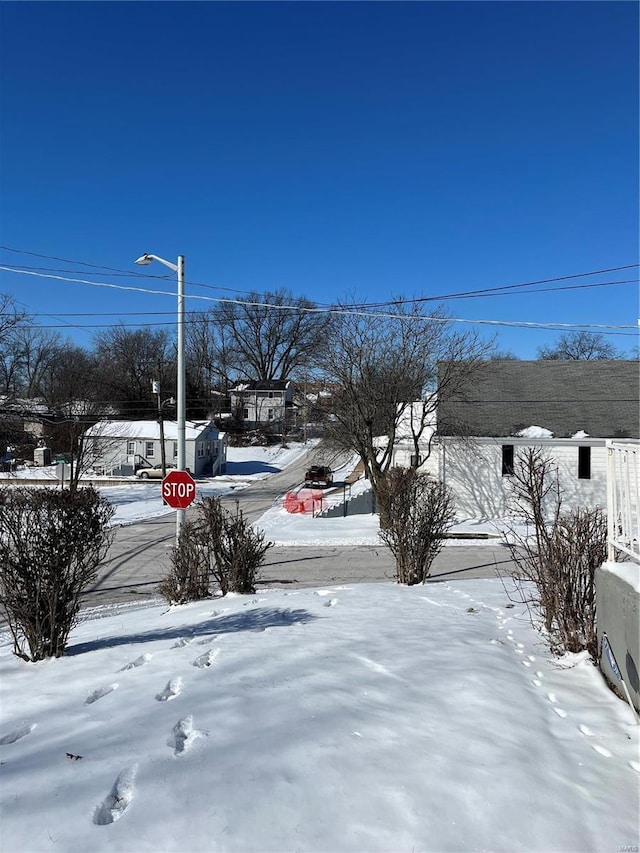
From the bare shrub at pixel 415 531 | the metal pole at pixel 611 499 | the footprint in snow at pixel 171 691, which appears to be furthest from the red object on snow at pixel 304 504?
the metal pole at pixel 611 499

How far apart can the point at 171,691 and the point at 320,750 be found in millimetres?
1514

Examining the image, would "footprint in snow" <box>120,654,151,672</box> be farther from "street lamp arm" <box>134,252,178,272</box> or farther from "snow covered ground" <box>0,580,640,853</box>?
"street lamp arm" <box>134,252,178,272</box>

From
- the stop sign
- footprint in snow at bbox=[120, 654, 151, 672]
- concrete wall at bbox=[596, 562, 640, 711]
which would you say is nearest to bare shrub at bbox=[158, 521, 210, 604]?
the stop sign

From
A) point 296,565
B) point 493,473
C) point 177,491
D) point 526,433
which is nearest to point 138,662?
point 177,491

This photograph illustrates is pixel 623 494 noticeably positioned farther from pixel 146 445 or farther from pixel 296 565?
pixel 146 445

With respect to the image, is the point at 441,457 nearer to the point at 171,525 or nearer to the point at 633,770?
the point at 171,525

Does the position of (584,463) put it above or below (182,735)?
above

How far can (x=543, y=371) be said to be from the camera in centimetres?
2534

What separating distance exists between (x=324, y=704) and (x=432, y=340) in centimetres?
2027

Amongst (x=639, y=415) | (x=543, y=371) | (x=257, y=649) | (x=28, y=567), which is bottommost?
(x=257, y=649)

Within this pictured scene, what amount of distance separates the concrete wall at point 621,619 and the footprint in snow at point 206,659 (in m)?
3.14

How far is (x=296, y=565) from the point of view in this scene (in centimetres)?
1484

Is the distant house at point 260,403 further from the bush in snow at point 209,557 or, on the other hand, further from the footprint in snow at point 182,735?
the footprint in snow at point 182,735

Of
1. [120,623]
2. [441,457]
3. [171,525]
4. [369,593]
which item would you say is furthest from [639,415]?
[120,623]
